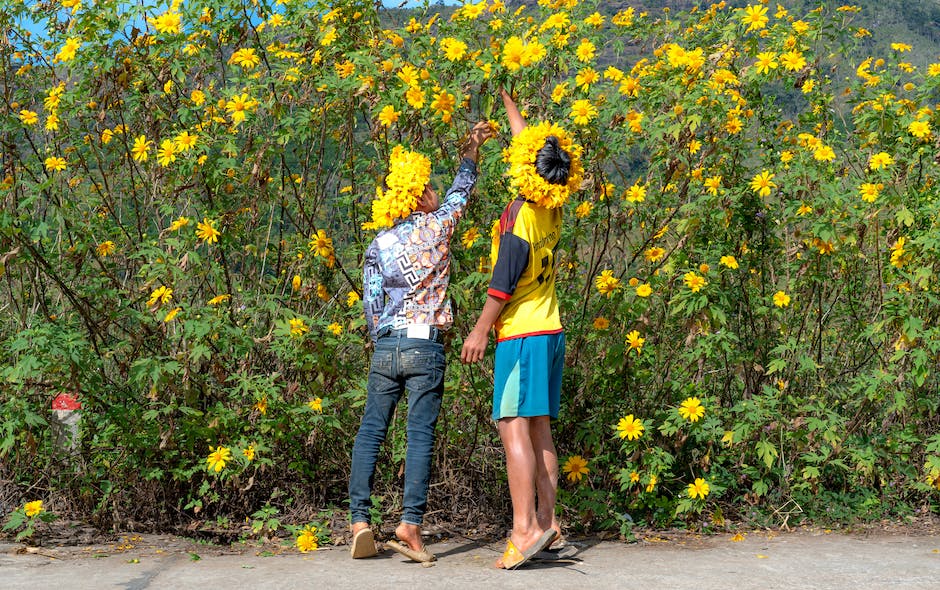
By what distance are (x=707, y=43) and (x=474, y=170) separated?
1.96 m

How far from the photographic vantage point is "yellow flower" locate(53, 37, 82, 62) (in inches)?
174

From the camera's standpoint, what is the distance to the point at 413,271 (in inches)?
153

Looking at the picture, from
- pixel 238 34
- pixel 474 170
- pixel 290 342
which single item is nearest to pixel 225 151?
pixel 238 34

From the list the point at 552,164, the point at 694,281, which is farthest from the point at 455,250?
the point at 694,281

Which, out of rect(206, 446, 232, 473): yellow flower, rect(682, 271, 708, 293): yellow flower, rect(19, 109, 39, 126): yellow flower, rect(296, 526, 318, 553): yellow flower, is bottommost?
rect(296, 526, 318, 553): yellow flower

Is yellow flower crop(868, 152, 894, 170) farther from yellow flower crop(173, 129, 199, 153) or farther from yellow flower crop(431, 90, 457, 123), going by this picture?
yellow flower crop(173, 129, 199, 153)

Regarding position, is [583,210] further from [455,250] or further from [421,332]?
[421,332]

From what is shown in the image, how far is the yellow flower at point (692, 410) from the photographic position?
14.8ft

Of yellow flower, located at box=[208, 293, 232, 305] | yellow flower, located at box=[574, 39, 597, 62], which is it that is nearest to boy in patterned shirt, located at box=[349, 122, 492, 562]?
yellow flower, located at box=[208, 293, 232, 305]

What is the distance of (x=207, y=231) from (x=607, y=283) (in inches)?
73.9

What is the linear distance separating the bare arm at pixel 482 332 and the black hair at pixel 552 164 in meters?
0.53

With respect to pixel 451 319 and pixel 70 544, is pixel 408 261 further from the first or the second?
pixel 70 544

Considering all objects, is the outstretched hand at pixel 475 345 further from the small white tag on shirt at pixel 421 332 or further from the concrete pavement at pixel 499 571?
the concrete pavement at pixel 499 571

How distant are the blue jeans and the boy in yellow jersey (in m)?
0.18
